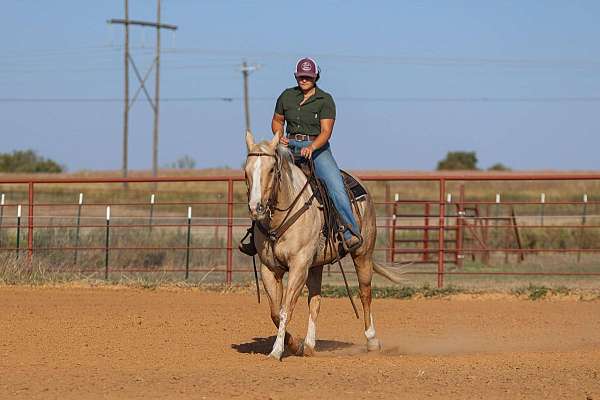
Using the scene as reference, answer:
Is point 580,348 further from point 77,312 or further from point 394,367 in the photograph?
point 77,312

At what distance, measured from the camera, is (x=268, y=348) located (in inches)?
404

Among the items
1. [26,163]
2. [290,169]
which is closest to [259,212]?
[290,169]

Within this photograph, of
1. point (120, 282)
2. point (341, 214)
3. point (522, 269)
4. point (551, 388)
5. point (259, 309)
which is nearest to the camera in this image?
point (551, 388)

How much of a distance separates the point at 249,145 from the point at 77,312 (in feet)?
16.3

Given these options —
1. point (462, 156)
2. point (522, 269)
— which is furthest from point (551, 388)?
point (462, 156)

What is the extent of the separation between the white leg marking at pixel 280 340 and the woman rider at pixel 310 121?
31.9 inches

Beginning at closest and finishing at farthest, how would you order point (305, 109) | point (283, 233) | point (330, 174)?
point (283, 233) < point (305, 109) < point (330, 174)

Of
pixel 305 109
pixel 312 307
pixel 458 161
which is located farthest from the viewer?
pixel 458 161

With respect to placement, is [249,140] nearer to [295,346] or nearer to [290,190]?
[290,190]

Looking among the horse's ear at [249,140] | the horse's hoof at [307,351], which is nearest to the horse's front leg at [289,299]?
the horse's hoof at [307,351]

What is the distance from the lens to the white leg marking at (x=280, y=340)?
9070 millimetres

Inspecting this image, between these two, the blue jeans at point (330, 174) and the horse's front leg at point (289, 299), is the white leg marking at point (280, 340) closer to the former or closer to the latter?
the horse's front leg at point (289, 299)

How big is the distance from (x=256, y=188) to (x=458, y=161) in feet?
279

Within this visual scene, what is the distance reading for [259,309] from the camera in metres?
13.7
